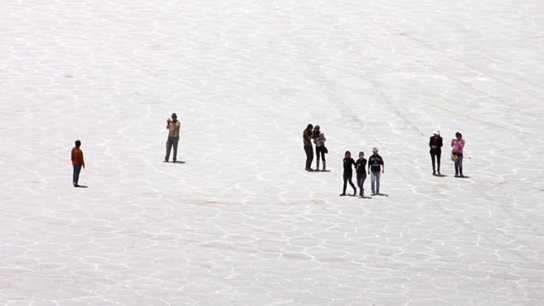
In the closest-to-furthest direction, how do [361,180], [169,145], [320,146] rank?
[361,180] → [320,146] → [169,145]

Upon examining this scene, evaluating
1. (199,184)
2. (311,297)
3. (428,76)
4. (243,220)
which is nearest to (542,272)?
(311,297)

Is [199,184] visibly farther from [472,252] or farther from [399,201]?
[472,252]

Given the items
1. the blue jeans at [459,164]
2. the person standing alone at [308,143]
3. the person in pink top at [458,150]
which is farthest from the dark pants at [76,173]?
the blue jeans at [459,164]

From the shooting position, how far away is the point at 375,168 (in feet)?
88.3

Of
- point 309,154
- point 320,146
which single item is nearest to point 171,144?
point 309,154

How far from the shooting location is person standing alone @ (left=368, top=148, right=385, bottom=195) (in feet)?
88.1

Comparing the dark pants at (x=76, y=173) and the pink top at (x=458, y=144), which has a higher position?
the pink top at (x=458, y=144)

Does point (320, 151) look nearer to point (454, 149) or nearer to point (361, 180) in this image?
point (361, 180)

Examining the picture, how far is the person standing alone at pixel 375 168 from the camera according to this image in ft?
88.1

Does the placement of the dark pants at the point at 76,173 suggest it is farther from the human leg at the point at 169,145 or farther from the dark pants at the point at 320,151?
the dark pants at the point at 320,151

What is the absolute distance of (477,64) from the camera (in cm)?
4091

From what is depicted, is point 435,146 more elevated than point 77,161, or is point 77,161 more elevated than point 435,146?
point 435,146

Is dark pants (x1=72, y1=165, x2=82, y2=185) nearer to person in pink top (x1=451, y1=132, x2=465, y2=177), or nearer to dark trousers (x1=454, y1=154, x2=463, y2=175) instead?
person in pink top (x1=451, y1=132, x2=465, y2=177)

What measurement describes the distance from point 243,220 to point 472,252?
202 inches
